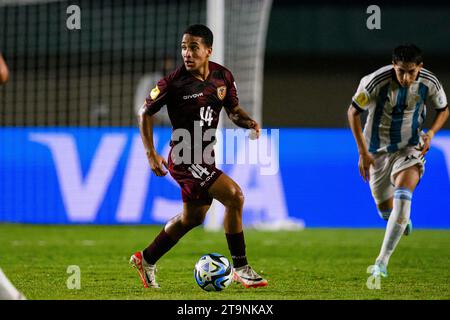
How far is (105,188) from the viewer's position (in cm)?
1252

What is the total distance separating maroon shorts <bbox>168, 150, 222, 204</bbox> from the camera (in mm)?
6395

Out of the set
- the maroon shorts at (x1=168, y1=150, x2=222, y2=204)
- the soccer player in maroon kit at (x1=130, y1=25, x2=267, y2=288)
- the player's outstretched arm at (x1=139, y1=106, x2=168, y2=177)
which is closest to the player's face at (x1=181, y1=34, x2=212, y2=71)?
the soccer player in maroon kit at (x1=130, y1=25, x2=267, y2=288)

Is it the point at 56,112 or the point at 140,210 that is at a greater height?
the point at 56,112

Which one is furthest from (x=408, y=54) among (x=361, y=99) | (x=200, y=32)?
(x=200, y=32)

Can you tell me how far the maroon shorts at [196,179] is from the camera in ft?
21.0

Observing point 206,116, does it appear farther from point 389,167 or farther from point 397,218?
point 389,167

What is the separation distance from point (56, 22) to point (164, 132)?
12.7ft

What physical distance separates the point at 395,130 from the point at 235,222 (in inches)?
70.6

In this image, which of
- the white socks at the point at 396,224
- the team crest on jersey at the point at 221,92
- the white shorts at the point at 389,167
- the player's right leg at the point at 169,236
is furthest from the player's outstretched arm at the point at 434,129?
the player's right leg at the point at 169,236

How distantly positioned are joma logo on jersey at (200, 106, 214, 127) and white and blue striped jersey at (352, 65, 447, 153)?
4.03 ft

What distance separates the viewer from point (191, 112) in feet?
21.4

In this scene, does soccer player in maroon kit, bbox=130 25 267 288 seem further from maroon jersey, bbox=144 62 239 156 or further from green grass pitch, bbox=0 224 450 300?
green grass pitch, bbox=0 224 450 300
